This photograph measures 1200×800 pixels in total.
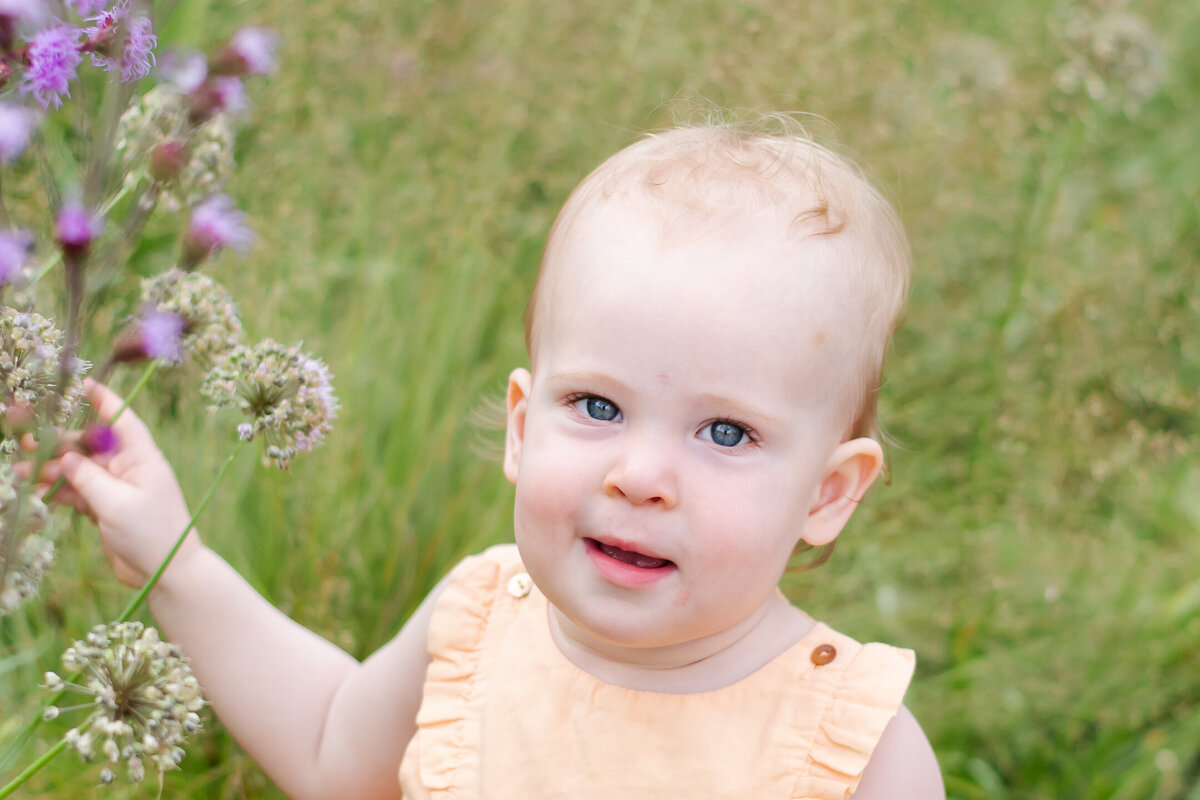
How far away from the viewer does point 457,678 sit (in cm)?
140

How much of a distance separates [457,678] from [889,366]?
159cm

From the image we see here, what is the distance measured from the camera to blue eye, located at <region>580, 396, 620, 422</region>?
1195 mm

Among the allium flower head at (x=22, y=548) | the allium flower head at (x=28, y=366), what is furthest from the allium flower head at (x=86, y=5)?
the allium flower head at (x=22, y=548)

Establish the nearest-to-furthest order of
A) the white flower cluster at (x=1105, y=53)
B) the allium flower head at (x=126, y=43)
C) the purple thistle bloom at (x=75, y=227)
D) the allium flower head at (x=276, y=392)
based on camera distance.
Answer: the purple thistle bloom at (x=75, y=227), the allium flower head at (x=126, y=43), the allium flower head at (x=276, y=392), the white flower cluster at (x=1105, y=53)

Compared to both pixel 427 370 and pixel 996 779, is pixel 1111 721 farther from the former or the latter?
pixel 427 370

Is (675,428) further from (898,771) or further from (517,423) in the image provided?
(898,771)

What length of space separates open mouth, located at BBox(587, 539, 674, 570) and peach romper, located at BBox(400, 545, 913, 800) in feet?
0.65

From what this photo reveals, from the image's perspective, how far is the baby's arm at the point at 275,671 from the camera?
141cm

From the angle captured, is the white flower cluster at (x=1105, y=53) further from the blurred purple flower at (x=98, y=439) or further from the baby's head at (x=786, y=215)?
the blurred purple flower at (x=98, y=439)

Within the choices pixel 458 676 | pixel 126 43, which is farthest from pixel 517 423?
pixel 126 43

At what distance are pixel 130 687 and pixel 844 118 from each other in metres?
2.09

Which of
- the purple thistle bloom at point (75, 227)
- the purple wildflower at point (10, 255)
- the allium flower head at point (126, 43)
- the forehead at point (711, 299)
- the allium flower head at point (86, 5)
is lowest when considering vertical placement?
the forehead at point (711, 299)

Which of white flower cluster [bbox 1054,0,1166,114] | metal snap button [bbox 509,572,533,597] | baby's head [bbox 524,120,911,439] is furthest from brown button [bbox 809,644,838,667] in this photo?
white flower cluster [bbox 1054,0,1166,114]

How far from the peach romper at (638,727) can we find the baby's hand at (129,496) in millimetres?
335
